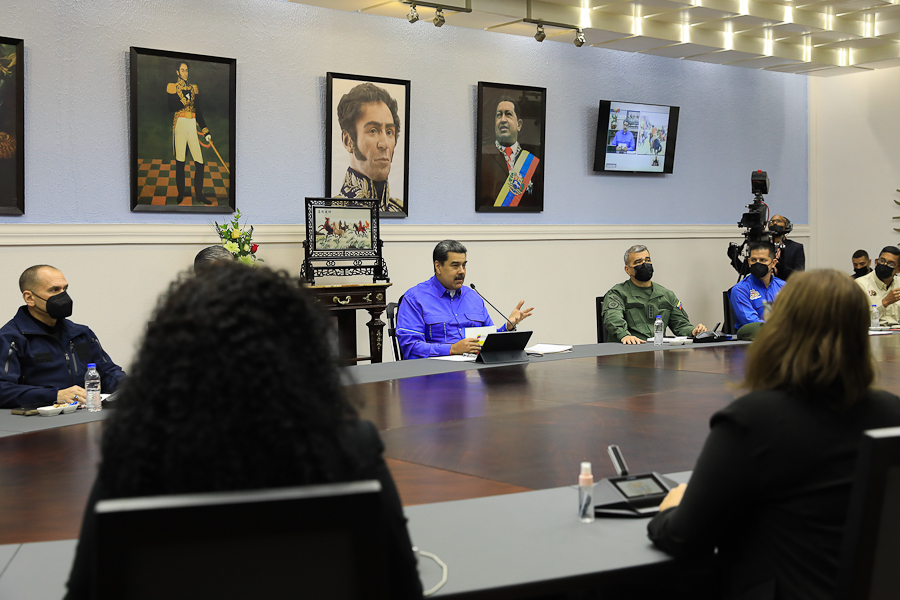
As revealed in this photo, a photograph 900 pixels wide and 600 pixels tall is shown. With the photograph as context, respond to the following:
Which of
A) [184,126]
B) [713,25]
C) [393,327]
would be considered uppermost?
[713,25]

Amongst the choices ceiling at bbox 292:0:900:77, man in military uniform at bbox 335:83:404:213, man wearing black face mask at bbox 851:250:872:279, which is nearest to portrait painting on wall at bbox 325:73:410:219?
man in military uniform at bbox 335:83:404:213

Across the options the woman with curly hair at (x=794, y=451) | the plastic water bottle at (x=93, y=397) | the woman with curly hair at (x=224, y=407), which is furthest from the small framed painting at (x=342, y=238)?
the woman with curly hair at (x=224, y=407)

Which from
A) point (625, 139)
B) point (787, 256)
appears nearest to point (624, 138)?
point (625, 139)

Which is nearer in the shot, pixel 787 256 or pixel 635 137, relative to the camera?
pixel 635 137

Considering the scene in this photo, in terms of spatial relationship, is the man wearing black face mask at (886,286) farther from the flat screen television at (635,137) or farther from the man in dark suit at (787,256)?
the flat screen television at (635,137)

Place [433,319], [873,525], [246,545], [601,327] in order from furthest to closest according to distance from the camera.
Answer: [601,327] < [433,319] < [873,525] < [246,545]

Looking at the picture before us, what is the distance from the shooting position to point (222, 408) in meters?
0.92

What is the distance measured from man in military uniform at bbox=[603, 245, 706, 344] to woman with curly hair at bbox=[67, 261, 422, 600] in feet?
14.5

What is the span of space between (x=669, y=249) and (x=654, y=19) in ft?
7.06

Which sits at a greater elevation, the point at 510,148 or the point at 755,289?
the point at 510,148

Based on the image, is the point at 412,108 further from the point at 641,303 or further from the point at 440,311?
the point at 641,303

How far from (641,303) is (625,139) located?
2.42m

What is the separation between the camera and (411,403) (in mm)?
3055

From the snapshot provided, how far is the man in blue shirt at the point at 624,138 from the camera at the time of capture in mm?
7258
